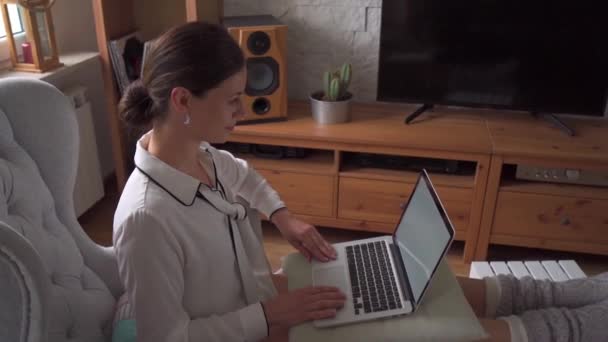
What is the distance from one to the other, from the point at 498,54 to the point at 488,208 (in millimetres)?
597

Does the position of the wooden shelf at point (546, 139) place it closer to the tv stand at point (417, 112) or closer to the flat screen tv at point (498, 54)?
the flat screen tv at point (498, 54)

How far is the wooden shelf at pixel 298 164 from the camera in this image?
224cm

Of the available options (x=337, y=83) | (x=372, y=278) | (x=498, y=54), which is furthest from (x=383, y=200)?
(x=372, y=278)

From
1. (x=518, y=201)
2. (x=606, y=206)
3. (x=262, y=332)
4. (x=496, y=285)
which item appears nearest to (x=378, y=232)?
(x=518, y=201)

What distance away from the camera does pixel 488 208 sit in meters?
2.12

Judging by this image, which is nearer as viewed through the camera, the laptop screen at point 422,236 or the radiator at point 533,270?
the laptop screen at point 422,236

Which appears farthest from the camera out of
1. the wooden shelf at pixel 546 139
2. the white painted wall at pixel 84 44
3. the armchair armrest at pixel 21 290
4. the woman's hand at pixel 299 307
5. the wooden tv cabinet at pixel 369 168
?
the white painted wall at pixel 84 44

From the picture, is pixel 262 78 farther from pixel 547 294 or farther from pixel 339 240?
pixel 547 294

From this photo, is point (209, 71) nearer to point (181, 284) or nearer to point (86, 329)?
point (181, 284)

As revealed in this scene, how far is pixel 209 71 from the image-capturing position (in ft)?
3.28

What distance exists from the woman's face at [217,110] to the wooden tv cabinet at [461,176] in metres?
1.09

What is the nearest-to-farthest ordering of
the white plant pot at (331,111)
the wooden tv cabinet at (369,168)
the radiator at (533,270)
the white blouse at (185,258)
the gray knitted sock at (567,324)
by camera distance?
1. the white blouse at (185,258)
2. the gray knitted sock at (567,324)
3. the radiator at (533,270)
4. the wooden tv cabinet at (369,168)
5. the white plant pot at (331,111)

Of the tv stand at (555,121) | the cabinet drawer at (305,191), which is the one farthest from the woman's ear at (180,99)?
the tv stand at (555,121)

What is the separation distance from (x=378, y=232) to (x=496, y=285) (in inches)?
40.5
